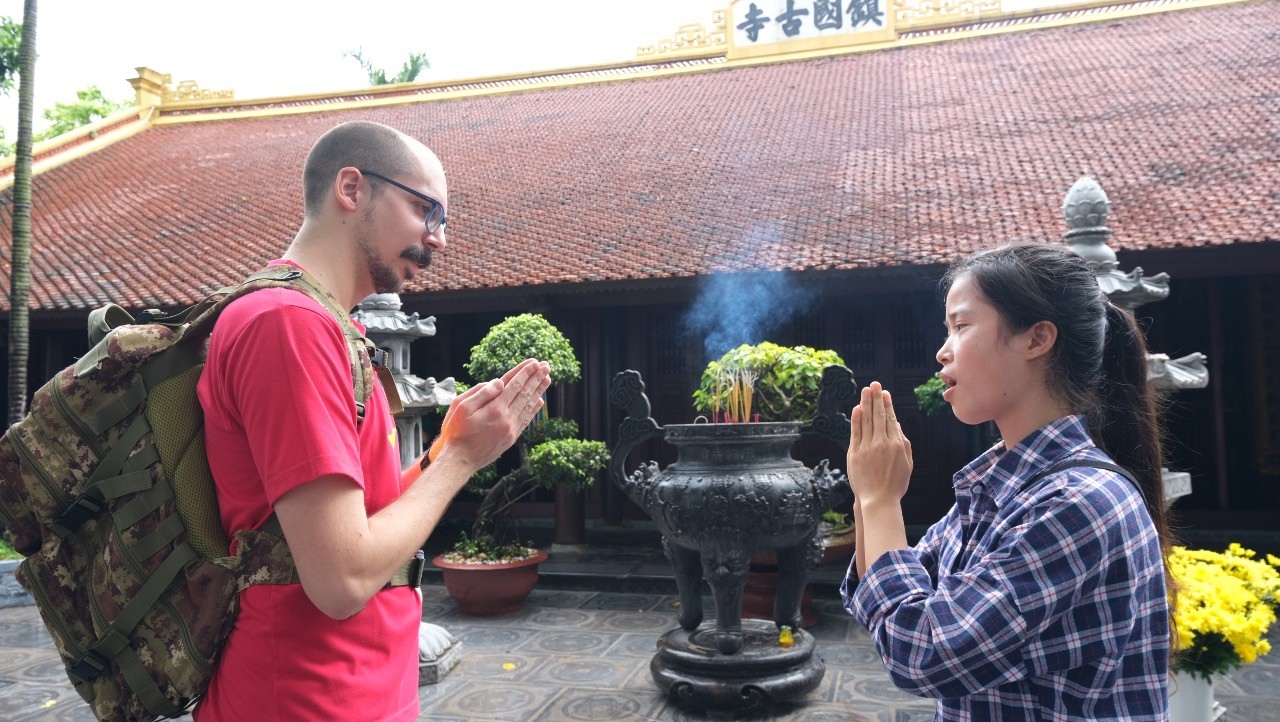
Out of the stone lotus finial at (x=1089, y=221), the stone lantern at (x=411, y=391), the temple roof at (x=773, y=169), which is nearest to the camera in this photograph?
the stone lotus finial at (x=1089, y=221)

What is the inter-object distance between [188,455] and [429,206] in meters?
0.54

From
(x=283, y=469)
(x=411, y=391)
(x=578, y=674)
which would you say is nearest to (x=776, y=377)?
(x=578, y=674)

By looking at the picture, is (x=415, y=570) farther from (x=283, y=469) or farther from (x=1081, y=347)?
(x=1081, y=347)

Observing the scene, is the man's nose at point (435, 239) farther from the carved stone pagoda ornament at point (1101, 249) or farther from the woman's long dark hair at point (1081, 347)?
the carved stone pagoda ornament at point (1101, 249)

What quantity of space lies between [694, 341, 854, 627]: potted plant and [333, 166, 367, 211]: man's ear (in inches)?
130

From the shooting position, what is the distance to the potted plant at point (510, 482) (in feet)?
21.1

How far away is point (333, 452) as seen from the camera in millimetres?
1157

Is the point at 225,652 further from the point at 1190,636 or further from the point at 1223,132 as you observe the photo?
the point at 1223,132

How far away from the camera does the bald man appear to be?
116 centimetres

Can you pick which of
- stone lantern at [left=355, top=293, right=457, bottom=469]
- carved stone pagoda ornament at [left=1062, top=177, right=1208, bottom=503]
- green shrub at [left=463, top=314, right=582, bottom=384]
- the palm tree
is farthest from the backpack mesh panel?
the palm tree

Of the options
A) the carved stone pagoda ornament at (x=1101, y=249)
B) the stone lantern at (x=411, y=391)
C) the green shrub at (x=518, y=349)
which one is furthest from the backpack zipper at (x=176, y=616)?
the green shrub at (x=518, y=349)

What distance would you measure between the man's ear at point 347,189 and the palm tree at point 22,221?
26.5 feet

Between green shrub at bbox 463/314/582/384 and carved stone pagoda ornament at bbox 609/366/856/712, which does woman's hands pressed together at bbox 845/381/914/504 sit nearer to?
carved stone pagoda ornament at bbox 609/366/856/712

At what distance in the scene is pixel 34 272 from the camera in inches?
378
